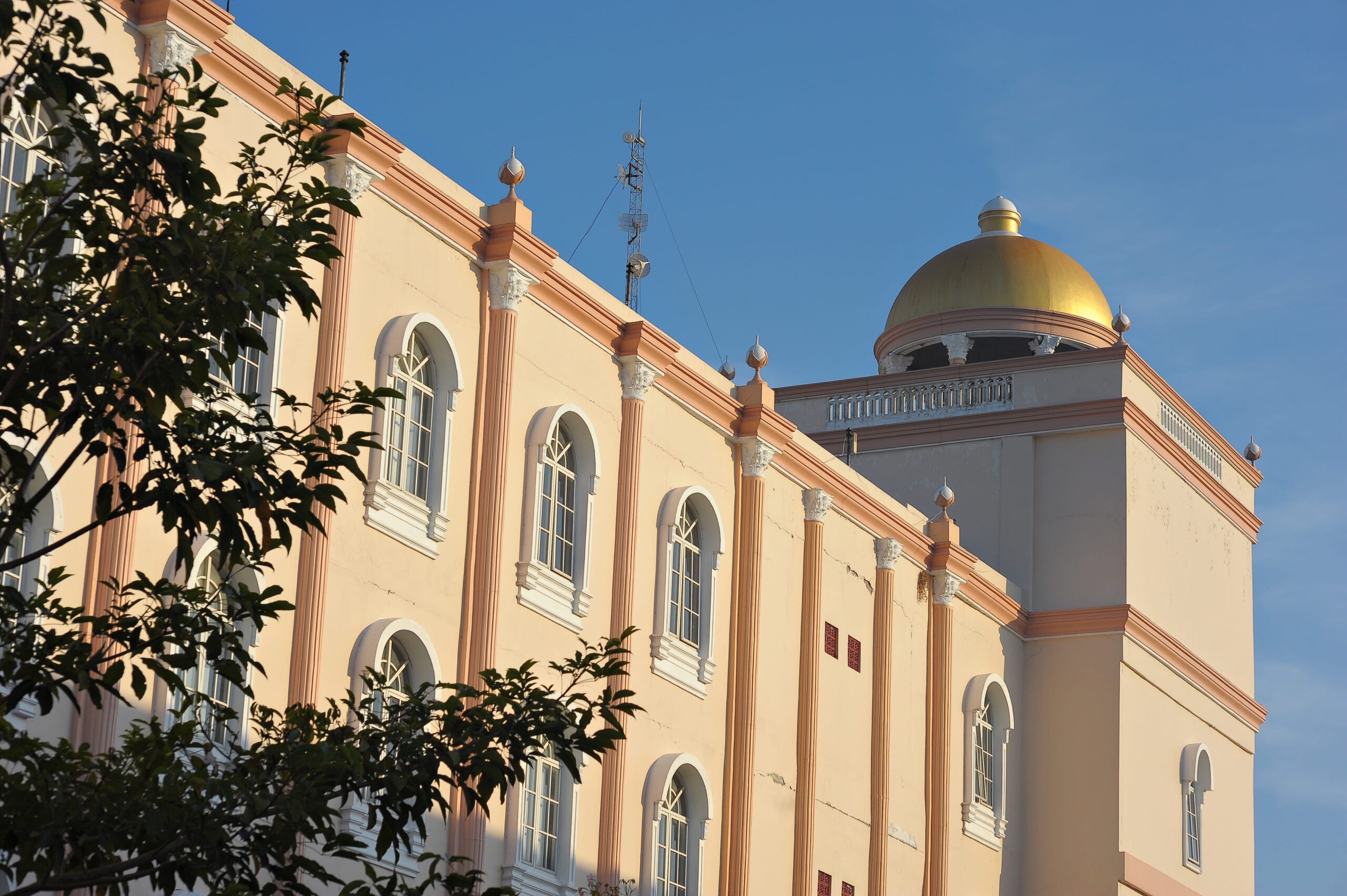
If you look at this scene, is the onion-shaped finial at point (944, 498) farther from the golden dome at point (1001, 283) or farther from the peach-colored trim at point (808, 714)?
the golden dome at point (1001, 283)

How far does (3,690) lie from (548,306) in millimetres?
8070

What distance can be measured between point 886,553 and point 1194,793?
877 cm

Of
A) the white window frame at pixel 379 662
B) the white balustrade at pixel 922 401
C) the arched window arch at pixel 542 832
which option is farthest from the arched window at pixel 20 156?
the white balustrade at pixel 922 401

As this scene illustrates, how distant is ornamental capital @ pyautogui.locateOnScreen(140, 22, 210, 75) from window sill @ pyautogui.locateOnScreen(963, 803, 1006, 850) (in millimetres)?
16661

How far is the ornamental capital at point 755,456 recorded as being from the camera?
77.8 feet

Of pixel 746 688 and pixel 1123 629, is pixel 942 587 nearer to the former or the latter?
pixel 1123 629

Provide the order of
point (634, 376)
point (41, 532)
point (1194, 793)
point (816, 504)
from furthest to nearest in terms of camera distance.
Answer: point (1194, 793) < point (816, 504) < point (634, 376) < point (41, 532)

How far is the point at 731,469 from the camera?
2362 cm

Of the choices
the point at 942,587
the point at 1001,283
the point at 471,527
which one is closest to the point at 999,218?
the point at 1001,283

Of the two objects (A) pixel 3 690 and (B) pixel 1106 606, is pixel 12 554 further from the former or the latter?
(B) pixel 1106 606

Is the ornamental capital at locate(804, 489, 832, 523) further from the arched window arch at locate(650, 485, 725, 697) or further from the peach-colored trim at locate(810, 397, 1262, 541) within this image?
the peach-colored trim at locate(810, 397, 1262, 541)

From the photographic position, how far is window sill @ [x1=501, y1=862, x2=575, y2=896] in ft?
61.5

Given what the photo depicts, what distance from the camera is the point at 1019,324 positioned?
33406 mm

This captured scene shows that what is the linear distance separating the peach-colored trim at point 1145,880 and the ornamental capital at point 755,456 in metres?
9.47
